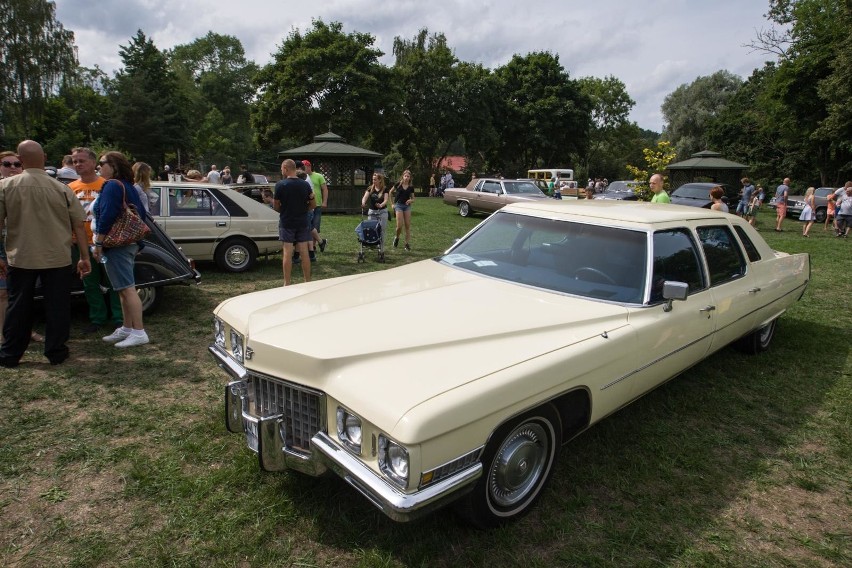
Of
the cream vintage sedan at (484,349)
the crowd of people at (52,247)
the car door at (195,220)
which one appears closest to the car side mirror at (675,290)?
the cream vintage sedan at (484,349)

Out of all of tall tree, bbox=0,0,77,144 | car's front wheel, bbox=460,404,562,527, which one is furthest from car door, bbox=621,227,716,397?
tall tree, bbox=0,0,77,144

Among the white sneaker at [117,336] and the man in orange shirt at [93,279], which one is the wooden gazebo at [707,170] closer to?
the man in orange shirt at [93,279]

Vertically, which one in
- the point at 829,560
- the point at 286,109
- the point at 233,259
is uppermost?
the point at 286,109

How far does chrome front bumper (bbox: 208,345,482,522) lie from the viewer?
6.77 feet

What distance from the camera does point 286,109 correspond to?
3303cm

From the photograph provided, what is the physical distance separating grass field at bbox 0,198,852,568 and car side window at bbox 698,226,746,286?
1.03 meters

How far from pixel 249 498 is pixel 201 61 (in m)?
79.6

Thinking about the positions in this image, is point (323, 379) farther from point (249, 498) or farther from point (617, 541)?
point (617, 541)

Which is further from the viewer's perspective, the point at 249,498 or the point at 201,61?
the point at 201,61

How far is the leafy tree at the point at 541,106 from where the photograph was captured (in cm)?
4138

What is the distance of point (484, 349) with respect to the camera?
263cm

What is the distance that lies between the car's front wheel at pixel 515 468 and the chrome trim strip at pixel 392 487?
24 centimetres

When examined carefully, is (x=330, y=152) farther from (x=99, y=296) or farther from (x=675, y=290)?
(x=675, y=290)

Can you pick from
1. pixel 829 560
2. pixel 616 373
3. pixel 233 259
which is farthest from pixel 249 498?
pixel 233 259
